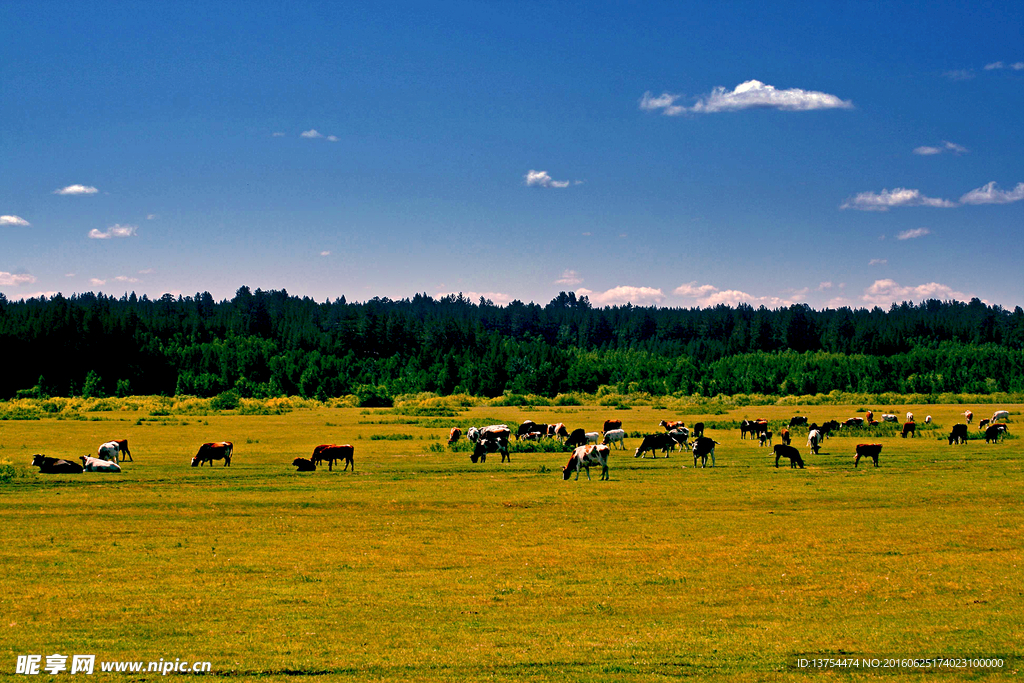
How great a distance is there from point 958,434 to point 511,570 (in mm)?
36543

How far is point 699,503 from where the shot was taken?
2481 cm

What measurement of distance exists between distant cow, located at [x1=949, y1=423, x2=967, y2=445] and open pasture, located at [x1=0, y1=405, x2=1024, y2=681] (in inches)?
516

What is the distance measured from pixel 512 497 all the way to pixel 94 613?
14924mm

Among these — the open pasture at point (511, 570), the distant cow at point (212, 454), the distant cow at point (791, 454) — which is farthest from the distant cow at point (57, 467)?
the distant cow at point (791, 454)

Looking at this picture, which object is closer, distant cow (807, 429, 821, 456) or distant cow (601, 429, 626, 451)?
distant cow (807, 429, 821, 456)

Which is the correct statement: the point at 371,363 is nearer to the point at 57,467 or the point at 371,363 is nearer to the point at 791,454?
the point at 57,467

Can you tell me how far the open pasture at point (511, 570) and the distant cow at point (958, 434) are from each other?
13117 mm

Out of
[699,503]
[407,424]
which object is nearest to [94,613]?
[699,503]

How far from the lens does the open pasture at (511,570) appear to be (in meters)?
11.4

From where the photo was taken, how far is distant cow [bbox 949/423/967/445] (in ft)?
145

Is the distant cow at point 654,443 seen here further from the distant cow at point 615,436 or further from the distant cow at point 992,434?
the distant cow at point 992,434

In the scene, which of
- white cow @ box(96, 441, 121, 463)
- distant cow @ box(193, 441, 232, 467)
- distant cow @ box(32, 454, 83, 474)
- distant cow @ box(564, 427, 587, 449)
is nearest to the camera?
distant cow @ box(32, 454, 83, 474)

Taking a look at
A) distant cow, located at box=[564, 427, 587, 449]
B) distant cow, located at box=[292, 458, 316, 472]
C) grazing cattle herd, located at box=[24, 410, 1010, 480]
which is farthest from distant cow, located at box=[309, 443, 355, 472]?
distant cow, located at box=[564, 427, 587, 449]

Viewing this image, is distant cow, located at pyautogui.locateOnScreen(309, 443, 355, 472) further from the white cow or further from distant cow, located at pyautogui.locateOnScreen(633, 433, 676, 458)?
distant cow, located at pyautogui.locateOnScreen(633, 433, 676, 458)
